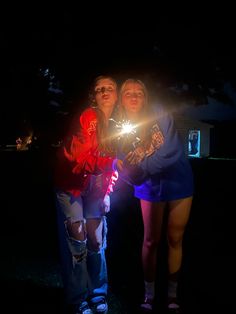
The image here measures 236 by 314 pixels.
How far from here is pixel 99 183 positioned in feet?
10.8

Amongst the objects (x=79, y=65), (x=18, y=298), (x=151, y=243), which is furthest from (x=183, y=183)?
(x=79, y=65)

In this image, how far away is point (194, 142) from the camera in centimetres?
3089

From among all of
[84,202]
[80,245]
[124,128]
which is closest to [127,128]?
[124,128]

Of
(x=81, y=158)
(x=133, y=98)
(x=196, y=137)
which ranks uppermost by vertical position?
(x=196, y=137)

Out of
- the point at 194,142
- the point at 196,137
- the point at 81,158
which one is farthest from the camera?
the point at 196,137

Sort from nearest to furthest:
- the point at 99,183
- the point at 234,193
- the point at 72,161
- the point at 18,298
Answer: the point at 72,161
the point at 99,183
the point at 18,298
the point at 234,193

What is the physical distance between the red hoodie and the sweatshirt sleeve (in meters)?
0.33

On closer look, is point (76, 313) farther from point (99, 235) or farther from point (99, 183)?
point (99, 183)

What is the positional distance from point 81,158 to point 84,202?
46 centimetres

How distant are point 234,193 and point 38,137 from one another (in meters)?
5.87

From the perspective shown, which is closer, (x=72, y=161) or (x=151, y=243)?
(x=72, y=161)

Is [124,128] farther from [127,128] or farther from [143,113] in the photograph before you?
[143,113]

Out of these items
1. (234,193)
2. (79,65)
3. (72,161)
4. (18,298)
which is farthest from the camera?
(234,193)

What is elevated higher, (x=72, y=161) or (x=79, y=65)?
(x=79, y=65)
